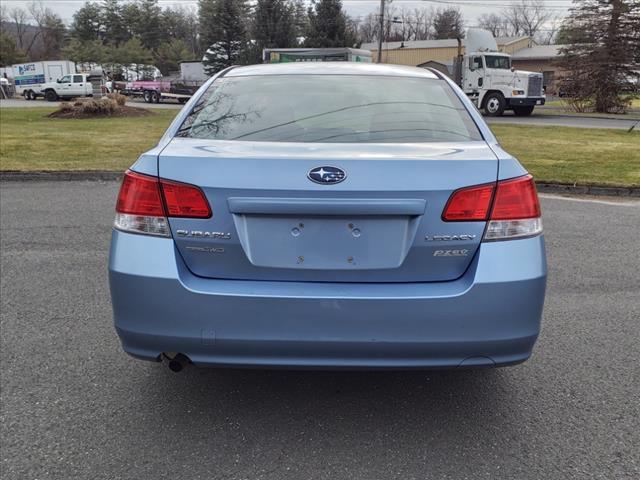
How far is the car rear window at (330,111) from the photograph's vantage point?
2727 mm

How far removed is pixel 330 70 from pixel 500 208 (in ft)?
5.15

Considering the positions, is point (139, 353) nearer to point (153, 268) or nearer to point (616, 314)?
point (153, 268)

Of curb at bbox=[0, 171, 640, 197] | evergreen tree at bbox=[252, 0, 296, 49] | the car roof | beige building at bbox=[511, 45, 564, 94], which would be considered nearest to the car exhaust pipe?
the car roof

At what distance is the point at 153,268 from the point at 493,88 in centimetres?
2638

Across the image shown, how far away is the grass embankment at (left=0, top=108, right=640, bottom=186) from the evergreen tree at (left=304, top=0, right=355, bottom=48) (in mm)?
31293

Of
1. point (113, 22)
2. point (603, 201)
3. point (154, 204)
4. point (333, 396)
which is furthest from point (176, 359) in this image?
point (113, 22)


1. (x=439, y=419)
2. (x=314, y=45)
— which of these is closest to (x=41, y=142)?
(x=439, y=419)

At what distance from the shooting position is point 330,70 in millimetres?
3451

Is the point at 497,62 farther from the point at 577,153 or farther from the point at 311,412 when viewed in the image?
the point at 311,412

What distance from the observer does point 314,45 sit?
159 feet

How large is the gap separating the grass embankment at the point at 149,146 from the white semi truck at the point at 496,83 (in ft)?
24.5

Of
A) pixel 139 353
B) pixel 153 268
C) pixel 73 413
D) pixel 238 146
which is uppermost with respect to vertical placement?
pixel 238 146

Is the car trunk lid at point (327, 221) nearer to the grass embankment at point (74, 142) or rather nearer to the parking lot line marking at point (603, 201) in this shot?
the parking lot line marking at point (603, 201)

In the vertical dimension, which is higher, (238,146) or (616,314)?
(238,146)
